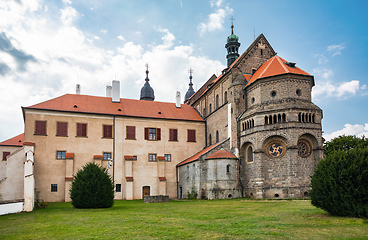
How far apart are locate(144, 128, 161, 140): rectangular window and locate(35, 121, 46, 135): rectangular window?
12.3m

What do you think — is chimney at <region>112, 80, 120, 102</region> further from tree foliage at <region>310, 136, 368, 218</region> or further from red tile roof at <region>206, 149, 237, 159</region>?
tree foliage at <region>310, 136, 368, 218</region>

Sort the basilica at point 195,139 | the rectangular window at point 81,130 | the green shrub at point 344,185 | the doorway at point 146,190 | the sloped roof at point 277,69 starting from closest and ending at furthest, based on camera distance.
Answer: the green shrub at point 344,185 < the basilica at point 195,139 < the sloped roof at point 277,69 < the rectangular window at point 81,130 < the doorway at point 146,190

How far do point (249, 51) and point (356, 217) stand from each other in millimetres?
27907

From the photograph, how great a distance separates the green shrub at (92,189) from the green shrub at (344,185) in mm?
14263

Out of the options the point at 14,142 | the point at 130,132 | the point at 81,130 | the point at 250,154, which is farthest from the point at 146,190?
the point at 14,142

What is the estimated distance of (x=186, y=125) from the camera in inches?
1778

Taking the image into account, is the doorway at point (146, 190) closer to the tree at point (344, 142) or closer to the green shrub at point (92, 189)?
the green shrub at point (92, 189)

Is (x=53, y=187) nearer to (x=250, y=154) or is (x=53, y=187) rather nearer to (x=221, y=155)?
(x=221, y=155)

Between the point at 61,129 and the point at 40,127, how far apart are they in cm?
231

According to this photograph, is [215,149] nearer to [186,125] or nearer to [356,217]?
[186,125]

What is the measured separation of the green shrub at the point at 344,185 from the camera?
47.6 ft

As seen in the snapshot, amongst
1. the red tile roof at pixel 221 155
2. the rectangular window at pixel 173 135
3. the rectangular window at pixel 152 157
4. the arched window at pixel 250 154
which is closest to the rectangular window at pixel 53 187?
the rectangular window at pixel 152 157

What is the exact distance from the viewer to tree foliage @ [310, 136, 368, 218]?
14.5 meters

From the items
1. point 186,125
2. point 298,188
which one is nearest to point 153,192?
point 186,125
